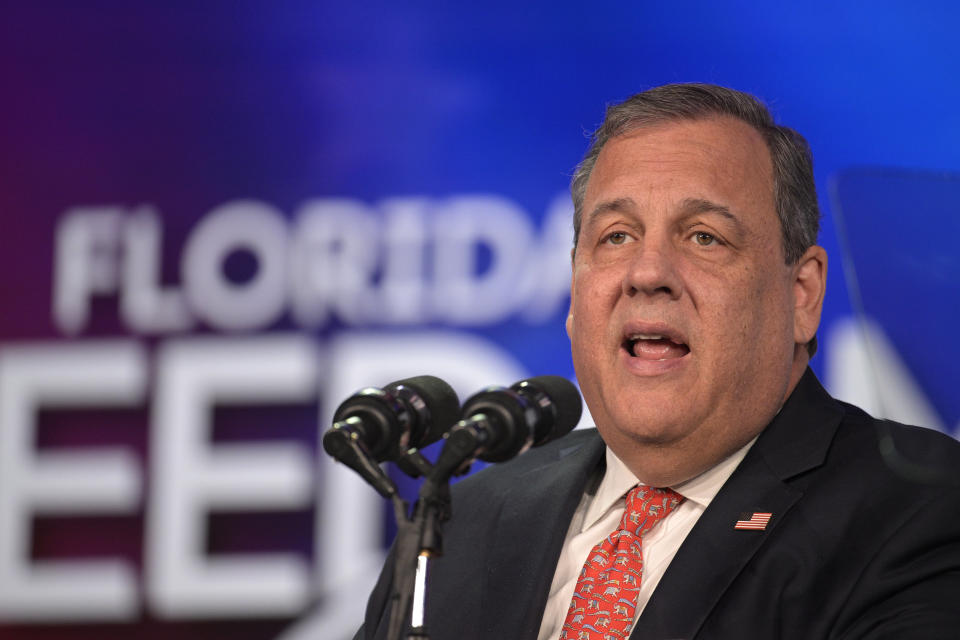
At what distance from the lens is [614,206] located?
78.8 inches

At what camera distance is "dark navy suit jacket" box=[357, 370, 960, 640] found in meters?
1.60

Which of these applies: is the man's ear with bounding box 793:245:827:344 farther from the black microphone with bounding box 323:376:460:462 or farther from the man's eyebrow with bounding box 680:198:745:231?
the black microphone with bounding box 323:376:460:462

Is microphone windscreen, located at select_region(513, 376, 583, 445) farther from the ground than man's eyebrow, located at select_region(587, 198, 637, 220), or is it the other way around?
man's eyebrow, located at select_region(587, 198, 637, 220)

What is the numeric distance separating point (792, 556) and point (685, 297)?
1.48 feet

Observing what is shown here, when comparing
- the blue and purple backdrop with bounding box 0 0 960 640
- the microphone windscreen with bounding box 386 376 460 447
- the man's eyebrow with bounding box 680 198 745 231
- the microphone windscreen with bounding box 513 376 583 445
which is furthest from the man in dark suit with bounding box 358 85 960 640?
the blue and purple backdrop with bounding box 0 0 960 640

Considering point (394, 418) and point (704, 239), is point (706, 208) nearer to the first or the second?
point (704, 239)

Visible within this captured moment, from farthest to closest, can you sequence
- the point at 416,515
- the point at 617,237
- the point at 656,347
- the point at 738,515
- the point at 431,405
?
the point at 617,237, the point at 656,347, the point at 738,515, the point at 431,405, the point at 416,515

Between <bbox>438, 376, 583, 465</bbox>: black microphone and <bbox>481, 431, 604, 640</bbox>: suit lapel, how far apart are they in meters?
0.50

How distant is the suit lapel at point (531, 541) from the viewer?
1.95m

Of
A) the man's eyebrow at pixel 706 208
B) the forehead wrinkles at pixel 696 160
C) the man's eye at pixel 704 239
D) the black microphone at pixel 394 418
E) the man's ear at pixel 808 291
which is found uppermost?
the forehead wrinkles at pixel 696 160

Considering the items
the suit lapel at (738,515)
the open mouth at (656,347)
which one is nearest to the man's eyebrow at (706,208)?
the open mouth at (656,347)

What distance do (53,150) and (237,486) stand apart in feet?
4.14

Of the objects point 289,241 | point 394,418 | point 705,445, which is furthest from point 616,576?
point 289,241

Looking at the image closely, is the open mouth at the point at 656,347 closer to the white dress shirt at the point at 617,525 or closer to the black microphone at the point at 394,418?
the white dress shirt at the point at 617,525
